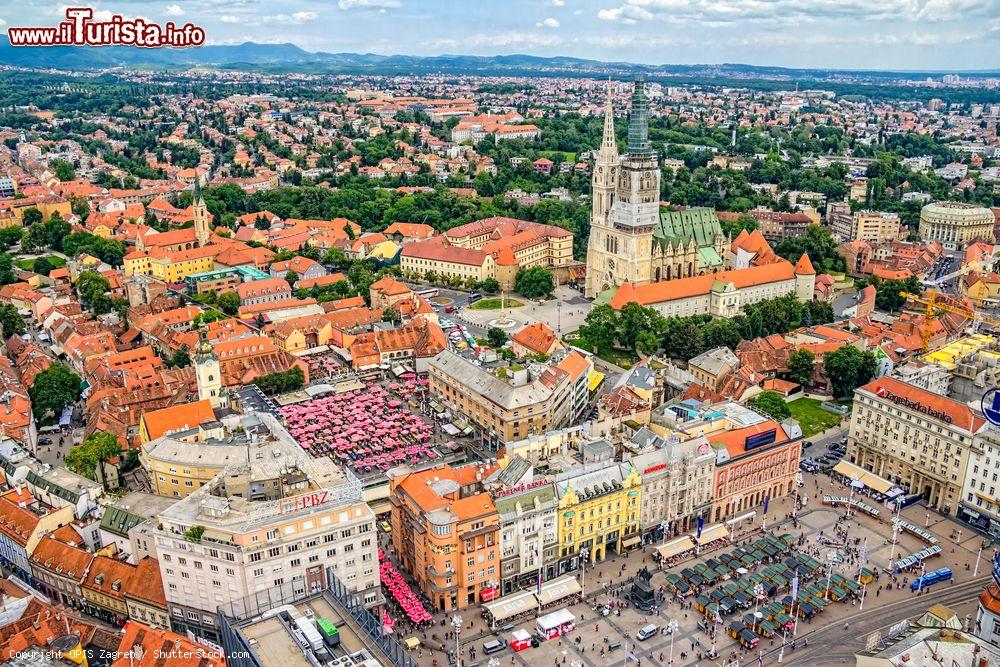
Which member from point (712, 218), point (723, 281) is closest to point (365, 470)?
point (723, 281)

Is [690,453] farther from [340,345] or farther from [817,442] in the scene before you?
[340,345]

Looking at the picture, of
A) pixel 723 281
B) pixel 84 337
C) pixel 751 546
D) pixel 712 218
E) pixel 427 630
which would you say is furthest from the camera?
pixel 712 218

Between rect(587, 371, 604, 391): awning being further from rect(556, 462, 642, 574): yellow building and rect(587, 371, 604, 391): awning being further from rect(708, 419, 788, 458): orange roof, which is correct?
rect(556, 462, 642, 574): yellow building

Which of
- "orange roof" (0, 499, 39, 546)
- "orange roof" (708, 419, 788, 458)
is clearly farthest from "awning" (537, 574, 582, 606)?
"orange roof" (0, 499, 39, 546)

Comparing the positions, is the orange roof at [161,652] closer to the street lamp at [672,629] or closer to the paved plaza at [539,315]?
the street lamp at [672,629]

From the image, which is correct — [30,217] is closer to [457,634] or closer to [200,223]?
[200,223]

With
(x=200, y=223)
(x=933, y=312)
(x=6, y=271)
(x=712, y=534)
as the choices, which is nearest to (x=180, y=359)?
(x=200, y=223)
